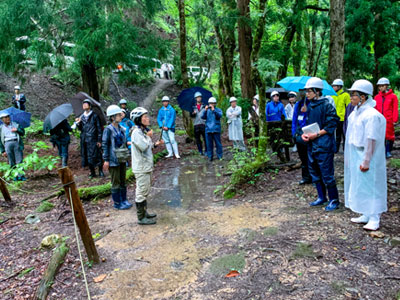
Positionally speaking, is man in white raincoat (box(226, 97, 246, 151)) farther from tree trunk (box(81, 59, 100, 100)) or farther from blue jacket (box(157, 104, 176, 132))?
tree trunk (box(81, 59, 100, 100))

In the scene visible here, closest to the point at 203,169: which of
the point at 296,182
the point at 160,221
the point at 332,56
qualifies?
the point at 296,182

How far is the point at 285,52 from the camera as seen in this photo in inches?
522

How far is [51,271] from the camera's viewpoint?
3.89 metres

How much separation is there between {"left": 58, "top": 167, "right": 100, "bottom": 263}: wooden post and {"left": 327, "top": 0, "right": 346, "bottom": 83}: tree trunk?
28.9ft

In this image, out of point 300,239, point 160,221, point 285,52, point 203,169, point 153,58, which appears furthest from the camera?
point 285,52

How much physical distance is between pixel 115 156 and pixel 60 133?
3985 mm

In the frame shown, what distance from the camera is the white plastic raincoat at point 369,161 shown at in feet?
13.1

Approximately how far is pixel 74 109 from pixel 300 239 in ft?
24.7

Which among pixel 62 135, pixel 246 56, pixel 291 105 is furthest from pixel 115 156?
pixel 246 56

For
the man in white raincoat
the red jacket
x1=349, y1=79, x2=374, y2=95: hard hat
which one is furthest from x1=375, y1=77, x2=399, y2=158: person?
the man in white raincoat

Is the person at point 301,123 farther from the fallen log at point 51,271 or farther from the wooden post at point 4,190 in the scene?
the wooden post at point 4,190

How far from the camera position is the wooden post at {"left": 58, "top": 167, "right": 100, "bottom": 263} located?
3699 mm

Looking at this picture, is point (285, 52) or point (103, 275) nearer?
point (103, 275)

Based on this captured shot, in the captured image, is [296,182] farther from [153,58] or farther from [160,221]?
[153,58]
